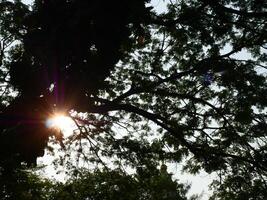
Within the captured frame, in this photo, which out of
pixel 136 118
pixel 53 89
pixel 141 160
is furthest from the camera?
pixel 136 118

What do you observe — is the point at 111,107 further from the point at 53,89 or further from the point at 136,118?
the point at 136,118

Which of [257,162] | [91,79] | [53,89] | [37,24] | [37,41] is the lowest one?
[257,162]

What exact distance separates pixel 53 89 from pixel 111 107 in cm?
232

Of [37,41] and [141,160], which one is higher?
[37,41]

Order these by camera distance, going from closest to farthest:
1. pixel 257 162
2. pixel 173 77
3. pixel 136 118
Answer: pixel 257 162, pixel 173 77, pixel 136 118

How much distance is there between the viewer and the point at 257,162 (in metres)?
8.01

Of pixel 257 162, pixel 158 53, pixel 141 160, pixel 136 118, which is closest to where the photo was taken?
pixel 257 162

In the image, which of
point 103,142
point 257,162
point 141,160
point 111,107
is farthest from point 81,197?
point 257,162

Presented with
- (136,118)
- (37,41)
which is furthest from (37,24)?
(136,118)

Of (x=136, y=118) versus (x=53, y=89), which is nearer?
(x=53, y=89)

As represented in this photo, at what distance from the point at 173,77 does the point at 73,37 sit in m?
3.99

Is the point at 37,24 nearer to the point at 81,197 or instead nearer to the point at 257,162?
the point at 257,162

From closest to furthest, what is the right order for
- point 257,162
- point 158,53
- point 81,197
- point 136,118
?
point 257,162, point 158,53, point 136,118, point 81,197

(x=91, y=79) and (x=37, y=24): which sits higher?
(x=37, y=24)
